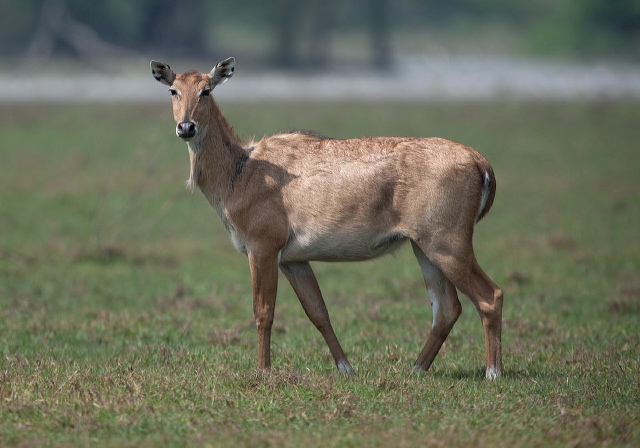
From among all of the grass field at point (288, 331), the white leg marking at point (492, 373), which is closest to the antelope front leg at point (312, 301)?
the grass field at point (288, 331)

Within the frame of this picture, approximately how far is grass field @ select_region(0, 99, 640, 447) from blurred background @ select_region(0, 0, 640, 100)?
1952 centimetres

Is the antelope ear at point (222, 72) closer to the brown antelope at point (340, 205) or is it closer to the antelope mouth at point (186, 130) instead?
the brown antelope at point (340, 205)

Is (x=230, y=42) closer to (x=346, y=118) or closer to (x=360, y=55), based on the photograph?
(x=360, y=55)

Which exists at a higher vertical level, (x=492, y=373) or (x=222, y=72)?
(x=222, y=72)

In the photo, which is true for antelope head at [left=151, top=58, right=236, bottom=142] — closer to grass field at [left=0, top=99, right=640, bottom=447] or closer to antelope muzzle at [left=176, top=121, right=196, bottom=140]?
antelope muzzle at [left=176, top=121, right=196, bottom=140]

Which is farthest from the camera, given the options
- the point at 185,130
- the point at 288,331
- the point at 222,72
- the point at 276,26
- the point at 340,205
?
the point at 276,26

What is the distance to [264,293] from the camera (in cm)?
825

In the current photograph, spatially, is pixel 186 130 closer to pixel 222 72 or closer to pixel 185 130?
pixel 185 130

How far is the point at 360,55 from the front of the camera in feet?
194

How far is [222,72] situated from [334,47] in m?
55.2

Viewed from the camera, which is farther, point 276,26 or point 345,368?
point 276,26

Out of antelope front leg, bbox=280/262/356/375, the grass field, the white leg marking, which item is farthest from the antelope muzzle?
the white leg marking

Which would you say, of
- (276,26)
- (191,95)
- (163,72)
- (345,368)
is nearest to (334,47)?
(276,26)

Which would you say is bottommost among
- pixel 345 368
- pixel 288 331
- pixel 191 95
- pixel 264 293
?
pixel 288 331
